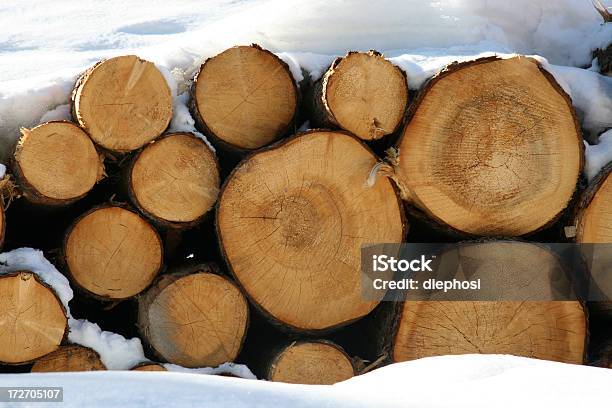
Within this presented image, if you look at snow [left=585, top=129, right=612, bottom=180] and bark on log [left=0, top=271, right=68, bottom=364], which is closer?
bark on log [left=0, top=271, right=68, bottom=364]

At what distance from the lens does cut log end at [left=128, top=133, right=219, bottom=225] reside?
3.24 meters

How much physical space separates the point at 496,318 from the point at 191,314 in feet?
3.71

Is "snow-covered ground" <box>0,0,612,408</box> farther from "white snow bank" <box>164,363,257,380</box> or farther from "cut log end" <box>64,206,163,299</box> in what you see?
"cut log end" <box>64,206,163,299</box>

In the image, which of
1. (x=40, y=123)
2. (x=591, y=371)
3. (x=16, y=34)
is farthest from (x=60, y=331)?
(x=16, y=34)

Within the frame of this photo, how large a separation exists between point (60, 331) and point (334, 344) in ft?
3.29

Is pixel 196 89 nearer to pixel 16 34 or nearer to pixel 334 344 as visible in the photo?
pixel 334 344

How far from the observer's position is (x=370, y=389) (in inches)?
96.3

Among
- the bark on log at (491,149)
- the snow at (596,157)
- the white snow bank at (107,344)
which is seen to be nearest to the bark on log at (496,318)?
the bark on log at (491,149)

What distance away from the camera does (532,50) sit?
428cm

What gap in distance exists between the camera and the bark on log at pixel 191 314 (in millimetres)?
3316

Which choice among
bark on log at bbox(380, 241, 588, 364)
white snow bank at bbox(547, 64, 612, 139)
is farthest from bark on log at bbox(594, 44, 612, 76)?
bark on log at bbox(380, 241, 588, 364)

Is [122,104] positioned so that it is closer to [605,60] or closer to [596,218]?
[596,218]

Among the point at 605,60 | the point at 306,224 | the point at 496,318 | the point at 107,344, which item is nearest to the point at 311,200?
the point at 306,224

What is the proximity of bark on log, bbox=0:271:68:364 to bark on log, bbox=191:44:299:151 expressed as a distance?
837 millimetres
